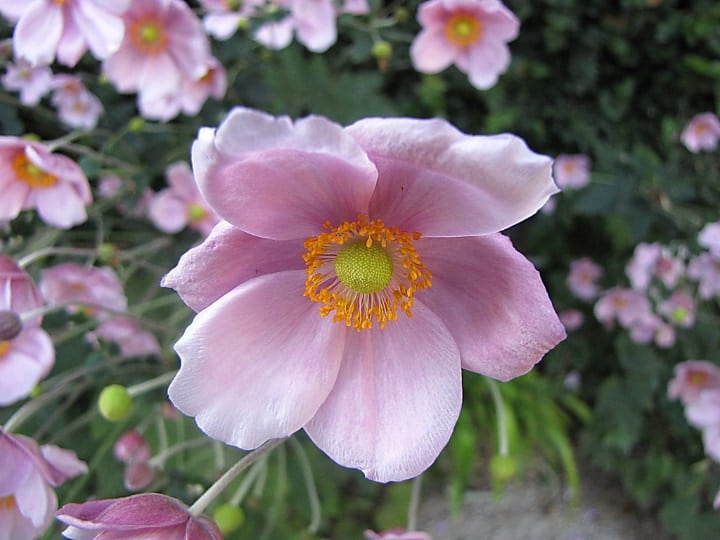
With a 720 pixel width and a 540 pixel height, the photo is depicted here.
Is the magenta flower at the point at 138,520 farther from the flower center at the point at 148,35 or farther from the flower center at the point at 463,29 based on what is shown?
the flower center at the point at 463,29

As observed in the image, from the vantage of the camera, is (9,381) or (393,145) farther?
(9,381)

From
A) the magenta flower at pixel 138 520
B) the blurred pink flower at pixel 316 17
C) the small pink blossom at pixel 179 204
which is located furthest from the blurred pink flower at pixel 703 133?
the magenta flower at pixel 138 520

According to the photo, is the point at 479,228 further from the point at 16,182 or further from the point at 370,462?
the point at 16,182

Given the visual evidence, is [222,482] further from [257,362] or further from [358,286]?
[358,286]

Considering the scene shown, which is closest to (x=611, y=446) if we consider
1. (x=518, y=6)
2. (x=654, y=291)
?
(x=654, y=291)

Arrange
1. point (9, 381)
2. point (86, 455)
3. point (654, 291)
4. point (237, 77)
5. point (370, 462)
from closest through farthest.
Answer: point (370, 462), point (9, 381), point (86, 455), point (237, 77), point (654, 291)

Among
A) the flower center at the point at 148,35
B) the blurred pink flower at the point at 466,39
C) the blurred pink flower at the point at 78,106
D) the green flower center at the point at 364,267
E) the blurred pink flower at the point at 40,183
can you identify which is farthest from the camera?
the blurred pink flower at the point at 78,106

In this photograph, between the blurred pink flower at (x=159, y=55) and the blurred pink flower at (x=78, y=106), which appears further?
the blurred pink flower at (x=78, y=106)
